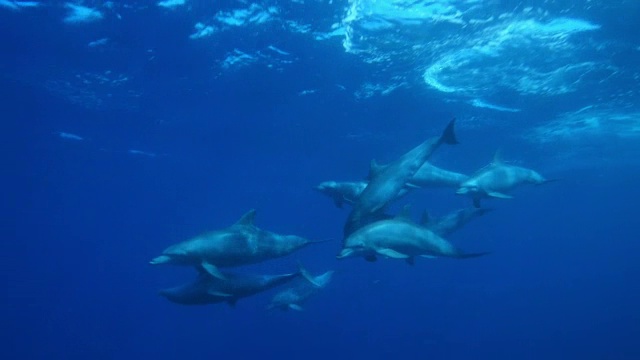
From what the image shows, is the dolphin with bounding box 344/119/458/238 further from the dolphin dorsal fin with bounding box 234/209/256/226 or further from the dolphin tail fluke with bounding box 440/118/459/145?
the dolphin dorsal fin with bounding box 234/209/256/226

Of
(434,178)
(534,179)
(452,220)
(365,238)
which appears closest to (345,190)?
(452,220)

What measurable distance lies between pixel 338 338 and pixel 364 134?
30768 mm

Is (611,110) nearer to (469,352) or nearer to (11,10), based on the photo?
(11,10)

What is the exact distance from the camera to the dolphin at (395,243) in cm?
775

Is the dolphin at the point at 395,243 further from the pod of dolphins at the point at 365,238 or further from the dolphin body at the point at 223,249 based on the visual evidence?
the dolphin body at the point at 223,249

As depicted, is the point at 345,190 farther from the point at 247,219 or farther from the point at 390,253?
the point at 390,253

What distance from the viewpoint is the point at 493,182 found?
1189 cm

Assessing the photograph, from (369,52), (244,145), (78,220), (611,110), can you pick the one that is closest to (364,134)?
(244,145)

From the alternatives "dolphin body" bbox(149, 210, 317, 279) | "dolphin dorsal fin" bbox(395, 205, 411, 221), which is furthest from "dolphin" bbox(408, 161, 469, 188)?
"dolphin body" bbox(149, 210, 317, 279)

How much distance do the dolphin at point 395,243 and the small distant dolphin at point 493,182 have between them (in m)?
3.34

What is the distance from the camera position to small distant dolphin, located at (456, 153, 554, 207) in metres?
11.7

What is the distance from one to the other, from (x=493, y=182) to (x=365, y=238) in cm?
559

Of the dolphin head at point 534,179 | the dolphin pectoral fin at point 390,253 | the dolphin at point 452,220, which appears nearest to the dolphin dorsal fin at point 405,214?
the dolphin pectoral fin at point 390,253

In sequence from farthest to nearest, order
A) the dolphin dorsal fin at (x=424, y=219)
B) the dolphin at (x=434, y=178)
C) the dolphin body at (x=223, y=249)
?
the dolphin at (x=434, y=178) < the dolphin dorsal fin at (x=424, y=219) < the dolphin body at (x=223, y=249)
